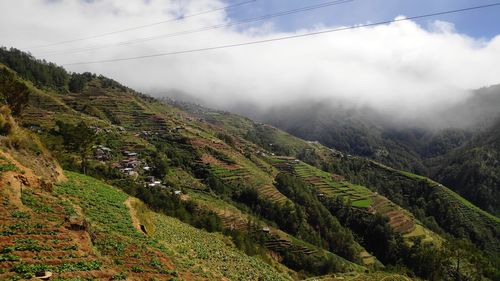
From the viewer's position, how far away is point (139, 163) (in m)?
133

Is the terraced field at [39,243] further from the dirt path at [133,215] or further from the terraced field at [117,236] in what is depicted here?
the dirt path at [133,215]

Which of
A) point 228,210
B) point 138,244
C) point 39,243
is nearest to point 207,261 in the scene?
point 138,244

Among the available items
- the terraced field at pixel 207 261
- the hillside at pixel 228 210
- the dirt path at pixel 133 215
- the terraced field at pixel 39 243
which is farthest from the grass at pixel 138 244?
the terraced field at pixel 39 243

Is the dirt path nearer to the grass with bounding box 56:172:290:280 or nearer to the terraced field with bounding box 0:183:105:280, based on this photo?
the grass with bounding box 56:172:290:280

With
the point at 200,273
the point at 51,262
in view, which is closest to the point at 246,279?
the point at 200,273

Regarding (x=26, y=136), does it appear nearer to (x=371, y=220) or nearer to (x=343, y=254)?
(x=343, y=254)

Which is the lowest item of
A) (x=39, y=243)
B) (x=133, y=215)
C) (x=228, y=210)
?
(x=228, y=210)

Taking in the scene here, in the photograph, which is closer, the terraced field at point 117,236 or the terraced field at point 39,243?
the terraced field at point 39,243

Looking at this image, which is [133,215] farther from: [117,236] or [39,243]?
[39,243]

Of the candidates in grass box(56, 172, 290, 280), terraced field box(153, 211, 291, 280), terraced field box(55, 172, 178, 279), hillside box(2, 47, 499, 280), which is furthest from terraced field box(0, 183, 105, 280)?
terraced field box(153, 211, 291, 280)

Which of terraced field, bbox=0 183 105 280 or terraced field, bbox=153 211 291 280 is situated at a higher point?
terraced field, bbox=0 183 105 280

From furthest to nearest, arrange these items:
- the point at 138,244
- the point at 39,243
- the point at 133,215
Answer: the point at 133,215 → the point at 138,244 → the point at 39,243

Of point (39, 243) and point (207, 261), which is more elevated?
point (39, 243)

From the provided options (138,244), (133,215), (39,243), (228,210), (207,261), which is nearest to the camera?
(39,243)
